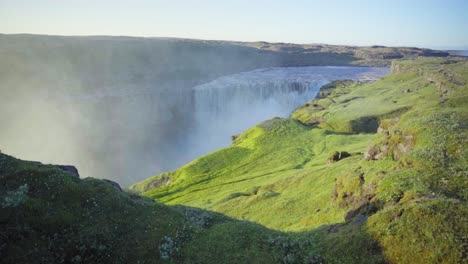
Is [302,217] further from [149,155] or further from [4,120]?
[4,120]

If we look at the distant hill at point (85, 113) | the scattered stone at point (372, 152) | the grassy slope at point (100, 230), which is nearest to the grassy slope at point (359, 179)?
the scattered stone at point (372, 152)

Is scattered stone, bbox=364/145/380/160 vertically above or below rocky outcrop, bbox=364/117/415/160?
below

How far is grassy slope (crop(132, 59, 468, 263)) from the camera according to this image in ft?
56.5

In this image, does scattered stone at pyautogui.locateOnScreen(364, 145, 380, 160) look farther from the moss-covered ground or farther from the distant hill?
the distant hill

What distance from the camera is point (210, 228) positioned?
792 inches

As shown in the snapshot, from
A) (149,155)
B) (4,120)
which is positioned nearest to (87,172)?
(149,155)

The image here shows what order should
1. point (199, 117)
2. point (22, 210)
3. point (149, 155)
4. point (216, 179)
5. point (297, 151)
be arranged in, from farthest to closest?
point (199, 117), point (149, 155), point (297, 151), point (216, 179), point (22, 210)

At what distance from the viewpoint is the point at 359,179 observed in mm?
31594

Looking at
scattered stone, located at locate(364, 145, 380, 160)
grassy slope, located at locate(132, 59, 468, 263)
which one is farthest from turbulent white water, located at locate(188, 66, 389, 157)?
scattered stone, located at locate(364, 145, 380, 160)

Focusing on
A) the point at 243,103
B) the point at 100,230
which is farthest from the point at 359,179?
the point at 243,103

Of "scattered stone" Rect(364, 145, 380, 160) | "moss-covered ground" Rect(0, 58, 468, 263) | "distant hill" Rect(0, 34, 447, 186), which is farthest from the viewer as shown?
"distant hill" Rect(0, 34, 447, 186)

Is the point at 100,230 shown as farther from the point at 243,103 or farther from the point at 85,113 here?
the point at 243,103

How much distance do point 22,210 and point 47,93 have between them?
523ft

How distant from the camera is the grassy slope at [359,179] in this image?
56.5ft
